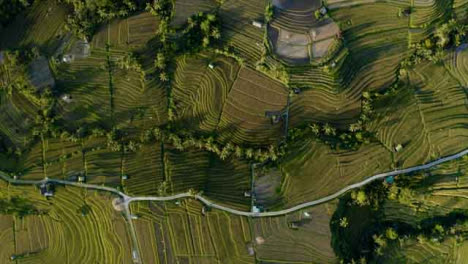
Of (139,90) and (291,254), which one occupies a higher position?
(139,90)

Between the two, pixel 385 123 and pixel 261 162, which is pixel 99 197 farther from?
pixel 385 123

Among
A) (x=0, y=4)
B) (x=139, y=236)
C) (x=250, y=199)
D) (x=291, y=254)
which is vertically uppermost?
(x=0, y=4)

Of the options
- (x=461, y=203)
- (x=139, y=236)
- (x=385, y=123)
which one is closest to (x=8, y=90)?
(x=139, y=236)

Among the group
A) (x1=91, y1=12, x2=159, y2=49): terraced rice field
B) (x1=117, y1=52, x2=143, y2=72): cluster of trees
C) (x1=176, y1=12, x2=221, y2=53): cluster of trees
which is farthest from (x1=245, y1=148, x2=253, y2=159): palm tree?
(x1=91, y1=12, x2=159, y2=49): terraced rice field

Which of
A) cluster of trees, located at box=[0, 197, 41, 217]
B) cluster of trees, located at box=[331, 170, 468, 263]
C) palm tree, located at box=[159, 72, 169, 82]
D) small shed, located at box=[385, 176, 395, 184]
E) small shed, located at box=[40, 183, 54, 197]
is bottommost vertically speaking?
cluster of trees, located at box=[331, 170, 468, 263]

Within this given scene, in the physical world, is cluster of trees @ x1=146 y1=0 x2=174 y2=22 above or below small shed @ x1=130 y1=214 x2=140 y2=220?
above

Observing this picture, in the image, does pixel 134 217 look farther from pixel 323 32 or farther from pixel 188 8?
pixel 323 32

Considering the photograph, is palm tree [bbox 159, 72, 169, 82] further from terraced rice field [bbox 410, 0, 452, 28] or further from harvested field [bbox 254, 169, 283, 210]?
terraced rice field [bbox 410, 0, 452, 28]
